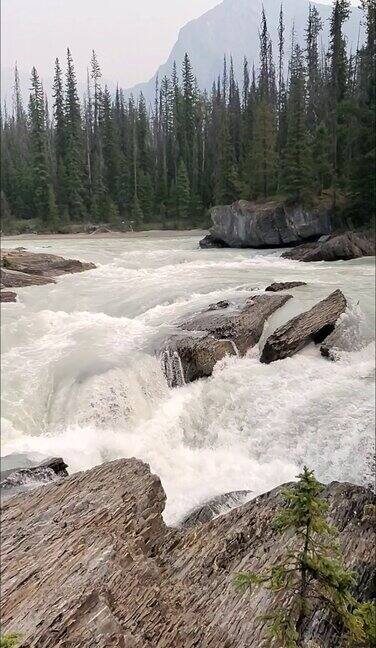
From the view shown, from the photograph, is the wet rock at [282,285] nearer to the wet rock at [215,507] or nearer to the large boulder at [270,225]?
the wet rock at [215,507]

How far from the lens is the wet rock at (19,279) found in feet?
68.3

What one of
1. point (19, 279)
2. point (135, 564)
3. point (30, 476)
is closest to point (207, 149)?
point (19, 279)

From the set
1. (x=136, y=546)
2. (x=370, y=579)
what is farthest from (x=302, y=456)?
(x=136, y=546)

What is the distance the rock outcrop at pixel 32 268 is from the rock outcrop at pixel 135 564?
50.2 ft

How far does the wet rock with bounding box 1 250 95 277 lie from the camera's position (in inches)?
899

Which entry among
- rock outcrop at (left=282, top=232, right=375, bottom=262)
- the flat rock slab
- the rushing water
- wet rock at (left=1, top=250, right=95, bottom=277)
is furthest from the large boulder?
the flat rock slab

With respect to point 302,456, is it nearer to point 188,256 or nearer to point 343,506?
point 343,506

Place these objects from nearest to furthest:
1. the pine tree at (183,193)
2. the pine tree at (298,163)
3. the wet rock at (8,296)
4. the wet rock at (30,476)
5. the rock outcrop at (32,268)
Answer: the wet rock at (30,476) < the wet rock at (8,296) < the rock outcrop at (32,268) < the pine tree at (298,163) < the pine tree at (183,193)

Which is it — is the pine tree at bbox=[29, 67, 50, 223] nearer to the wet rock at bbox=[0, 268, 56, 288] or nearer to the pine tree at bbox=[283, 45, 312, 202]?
the pine tree at bbox=[283, 45, 312, 202]

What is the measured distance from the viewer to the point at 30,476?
28.4ft

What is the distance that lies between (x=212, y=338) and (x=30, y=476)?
271 inches

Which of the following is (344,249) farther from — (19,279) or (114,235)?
(114,235)

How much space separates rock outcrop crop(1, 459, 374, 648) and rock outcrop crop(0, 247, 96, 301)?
15289mm

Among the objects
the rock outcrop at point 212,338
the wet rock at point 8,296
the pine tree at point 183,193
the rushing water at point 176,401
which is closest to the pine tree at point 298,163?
the rushing water at point 176,401
